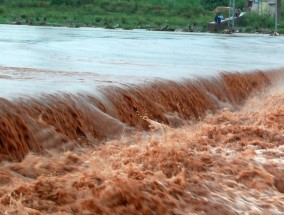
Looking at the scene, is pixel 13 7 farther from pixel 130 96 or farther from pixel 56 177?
pixel 56 177

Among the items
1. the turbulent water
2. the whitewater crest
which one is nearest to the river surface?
the turbulent water

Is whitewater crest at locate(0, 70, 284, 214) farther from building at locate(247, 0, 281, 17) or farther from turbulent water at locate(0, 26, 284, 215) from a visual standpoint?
building at locate(247, 0, 281, 17)

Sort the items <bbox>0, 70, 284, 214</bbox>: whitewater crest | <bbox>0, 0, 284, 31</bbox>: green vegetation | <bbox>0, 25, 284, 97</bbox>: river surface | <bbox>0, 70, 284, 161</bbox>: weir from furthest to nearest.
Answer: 1. <bbox>0, 0, 284, 31</bbox>: green vegetation
2. <bbox>0, 25, 284, 97</bbox>: river surface
3. <bbox>0, 70, 284, 161</bbox>: weir
4. <bbox>0, 70, 284, 214</bbox>: whitewater crest

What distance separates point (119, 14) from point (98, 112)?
3164 cm

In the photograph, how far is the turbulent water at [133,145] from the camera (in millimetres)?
4555

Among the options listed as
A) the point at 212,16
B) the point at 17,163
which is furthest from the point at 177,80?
the point at 212,16

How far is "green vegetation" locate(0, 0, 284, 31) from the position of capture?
34969mm

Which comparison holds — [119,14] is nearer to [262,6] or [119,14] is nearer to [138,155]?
[262,6]

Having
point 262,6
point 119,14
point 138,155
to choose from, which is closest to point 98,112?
point 138,155

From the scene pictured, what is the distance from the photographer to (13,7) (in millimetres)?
38344

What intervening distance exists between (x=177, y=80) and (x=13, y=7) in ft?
100

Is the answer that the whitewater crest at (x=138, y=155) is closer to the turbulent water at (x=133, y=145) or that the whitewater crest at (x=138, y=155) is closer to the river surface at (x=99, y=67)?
the turbulent water at (x=133, y=145)

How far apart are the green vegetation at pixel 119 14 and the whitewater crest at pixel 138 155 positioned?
26.1 m

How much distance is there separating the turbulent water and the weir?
1 cm
